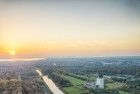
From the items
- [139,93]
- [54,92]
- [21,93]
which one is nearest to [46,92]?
[54,92]

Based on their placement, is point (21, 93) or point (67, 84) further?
point (67, 84)

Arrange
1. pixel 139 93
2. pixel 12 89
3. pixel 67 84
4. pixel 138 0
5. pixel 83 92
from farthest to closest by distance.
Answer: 1. pixel 67 84
2. pixel 12 89
3. pixel 83 92
4. pixel 139 93
5. pixel 138 0

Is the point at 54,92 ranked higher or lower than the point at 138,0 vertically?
lower

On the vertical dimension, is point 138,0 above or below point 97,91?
above

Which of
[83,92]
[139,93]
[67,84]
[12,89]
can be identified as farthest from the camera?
[67,84]

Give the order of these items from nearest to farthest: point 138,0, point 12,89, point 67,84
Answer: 1. point 138,0
2. point 12,89
3. point 67,84

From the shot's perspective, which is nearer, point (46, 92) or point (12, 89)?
point (46, 92)

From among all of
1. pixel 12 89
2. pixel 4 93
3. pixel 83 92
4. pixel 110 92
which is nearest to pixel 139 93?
pixel 110 92

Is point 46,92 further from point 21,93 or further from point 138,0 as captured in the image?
point 138,0

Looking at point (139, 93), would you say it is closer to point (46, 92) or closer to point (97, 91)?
point (97, 91)
